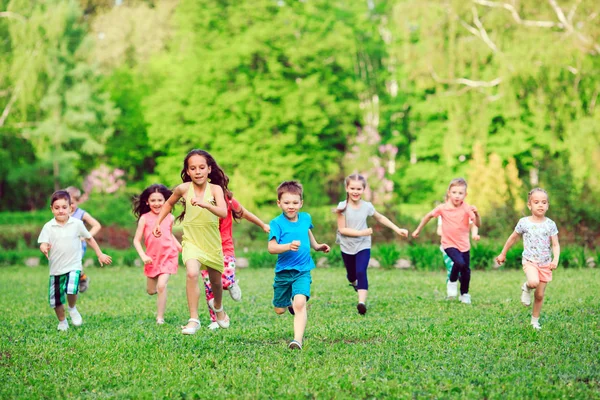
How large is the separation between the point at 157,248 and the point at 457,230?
14.8 feet

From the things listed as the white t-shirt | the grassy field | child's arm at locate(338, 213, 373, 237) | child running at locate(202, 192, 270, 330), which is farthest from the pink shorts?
the white t-shirt

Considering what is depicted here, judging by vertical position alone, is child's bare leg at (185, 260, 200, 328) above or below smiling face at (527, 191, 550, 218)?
below

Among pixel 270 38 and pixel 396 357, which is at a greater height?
pixel 270 38

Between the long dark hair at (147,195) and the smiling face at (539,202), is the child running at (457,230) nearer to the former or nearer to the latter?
the smiling face at (539,202)

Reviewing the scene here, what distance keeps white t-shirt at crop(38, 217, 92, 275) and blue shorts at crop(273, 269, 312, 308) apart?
114 inches

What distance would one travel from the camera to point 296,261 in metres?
7.87

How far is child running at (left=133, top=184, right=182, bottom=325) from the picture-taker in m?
9.74

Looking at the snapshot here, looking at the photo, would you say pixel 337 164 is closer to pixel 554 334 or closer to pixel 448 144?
pixel 448 144

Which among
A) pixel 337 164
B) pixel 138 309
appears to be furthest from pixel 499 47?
pixel 138 309

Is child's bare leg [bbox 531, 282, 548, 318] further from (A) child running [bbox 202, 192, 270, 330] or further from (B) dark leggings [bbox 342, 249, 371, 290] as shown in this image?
(A) child running [bbox 202, 192, 270, 330]

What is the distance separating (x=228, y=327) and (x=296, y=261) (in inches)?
68.1

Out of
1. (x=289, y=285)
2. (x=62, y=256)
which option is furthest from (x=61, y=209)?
(x=289, y=285)

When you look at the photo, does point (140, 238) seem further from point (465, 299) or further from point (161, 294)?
point (465, 299)

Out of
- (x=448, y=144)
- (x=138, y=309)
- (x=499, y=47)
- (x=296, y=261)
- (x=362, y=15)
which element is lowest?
(x=138, y=309)
